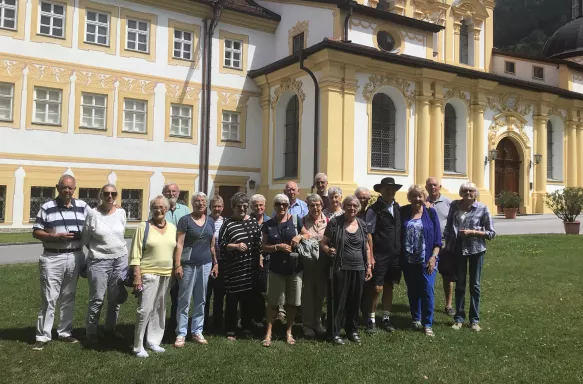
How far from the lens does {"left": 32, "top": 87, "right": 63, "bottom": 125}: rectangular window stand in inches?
717

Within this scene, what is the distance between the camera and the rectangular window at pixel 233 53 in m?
22.1

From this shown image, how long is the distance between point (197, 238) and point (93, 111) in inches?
606

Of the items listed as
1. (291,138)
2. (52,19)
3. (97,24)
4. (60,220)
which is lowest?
(60,220)

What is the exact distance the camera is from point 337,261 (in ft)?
19.3

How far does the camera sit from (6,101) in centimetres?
1770

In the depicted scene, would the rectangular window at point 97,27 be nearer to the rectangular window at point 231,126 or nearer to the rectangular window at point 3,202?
the rectangular window at point 231,126

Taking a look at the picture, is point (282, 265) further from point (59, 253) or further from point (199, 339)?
point (59, 253)

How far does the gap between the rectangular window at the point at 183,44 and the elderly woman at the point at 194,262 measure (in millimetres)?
16614

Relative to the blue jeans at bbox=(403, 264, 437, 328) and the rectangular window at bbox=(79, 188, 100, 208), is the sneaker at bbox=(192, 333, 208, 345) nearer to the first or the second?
the blue jeans at bbox=(403, 264, 437, 328)

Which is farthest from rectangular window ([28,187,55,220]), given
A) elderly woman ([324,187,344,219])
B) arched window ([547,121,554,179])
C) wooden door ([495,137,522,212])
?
arched window ([547,121,554,179])

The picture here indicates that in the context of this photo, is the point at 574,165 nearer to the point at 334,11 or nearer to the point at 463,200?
the point at 334,11

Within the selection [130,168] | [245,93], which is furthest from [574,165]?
[130,168]

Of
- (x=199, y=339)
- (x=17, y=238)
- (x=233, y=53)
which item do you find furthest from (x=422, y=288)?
(x=233, y=53)

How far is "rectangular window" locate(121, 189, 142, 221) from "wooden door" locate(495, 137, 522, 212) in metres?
16.6
